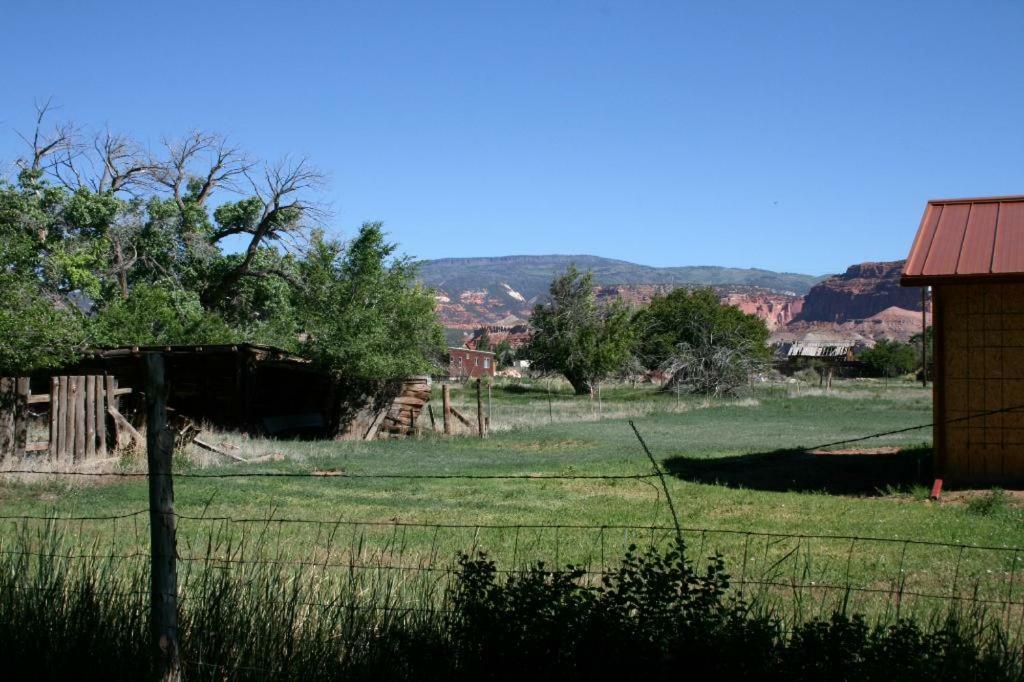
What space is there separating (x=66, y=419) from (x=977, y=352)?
1491 centimetres

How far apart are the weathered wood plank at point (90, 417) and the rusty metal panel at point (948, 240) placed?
14012mm

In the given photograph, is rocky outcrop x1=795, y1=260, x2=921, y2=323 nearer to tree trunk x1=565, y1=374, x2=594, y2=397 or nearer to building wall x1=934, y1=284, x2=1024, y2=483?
tree trunk x1=565, y1=374, x2=594, y2=397

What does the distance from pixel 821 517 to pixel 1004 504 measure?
2.61 m

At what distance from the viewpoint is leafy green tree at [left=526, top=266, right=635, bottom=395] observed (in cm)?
5281

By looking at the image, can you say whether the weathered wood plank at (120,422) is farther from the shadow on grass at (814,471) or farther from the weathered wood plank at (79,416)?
the shadow on grass at (814,471)

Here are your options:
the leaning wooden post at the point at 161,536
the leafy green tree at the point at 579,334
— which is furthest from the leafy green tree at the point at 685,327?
the leaning wooden post at the point at 161,536

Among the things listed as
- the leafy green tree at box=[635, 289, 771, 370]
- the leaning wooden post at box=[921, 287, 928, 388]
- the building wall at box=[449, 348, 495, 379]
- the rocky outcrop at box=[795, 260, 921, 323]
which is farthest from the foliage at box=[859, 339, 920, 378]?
the rocky outcrop at box=[795, 260, 921, 323]

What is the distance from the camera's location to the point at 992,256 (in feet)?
48.1

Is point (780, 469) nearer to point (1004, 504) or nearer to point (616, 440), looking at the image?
point (1004, 504)

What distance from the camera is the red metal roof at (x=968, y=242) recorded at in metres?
14.4

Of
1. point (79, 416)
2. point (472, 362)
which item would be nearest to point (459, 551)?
point (79, 416)

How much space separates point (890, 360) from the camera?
81688 millimetres

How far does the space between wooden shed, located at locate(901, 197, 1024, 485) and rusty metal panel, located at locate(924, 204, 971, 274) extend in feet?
0.05

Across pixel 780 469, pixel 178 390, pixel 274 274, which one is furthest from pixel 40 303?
pixel 274 274
